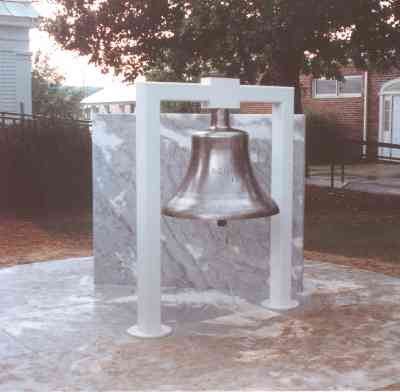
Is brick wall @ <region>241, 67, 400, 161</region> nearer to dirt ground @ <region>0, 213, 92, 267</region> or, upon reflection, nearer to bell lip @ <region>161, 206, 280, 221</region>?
dirt ground @ <region>0, 213, 92, 267</region>

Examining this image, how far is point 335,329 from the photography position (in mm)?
4871

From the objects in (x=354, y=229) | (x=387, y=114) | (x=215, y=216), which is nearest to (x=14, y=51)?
(x=354, y=229)

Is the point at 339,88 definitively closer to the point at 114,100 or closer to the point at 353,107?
the point at 353,107

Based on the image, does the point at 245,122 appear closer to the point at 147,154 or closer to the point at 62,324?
the point at 147,154

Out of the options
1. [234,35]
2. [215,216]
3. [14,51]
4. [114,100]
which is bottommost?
[215,216]

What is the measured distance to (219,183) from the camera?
4.46m

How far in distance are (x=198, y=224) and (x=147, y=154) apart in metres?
1.61

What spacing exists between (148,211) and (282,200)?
1.23 meters

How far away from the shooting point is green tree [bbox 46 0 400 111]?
12008mm

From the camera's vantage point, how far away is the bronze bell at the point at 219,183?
14.4 feet

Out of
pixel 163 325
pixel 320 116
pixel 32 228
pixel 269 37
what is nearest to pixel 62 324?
pixel 163 325

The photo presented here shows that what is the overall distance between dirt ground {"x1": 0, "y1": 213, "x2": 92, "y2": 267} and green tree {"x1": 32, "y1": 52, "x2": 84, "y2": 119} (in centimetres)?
2343

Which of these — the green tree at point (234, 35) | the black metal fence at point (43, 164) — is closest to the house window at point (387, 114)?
the green tree at point (234, 35)

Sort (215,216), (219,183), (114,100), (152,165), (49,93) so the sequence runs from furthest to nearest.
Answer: (114,100) → (49,93) → (152,165) → (219,183) → (215,216)
